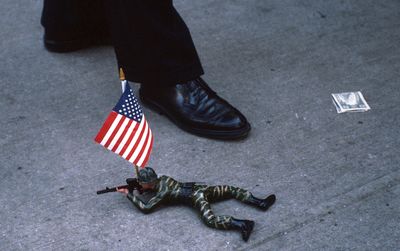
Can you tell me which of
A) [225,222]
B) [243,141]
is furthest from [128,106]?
[243,141]

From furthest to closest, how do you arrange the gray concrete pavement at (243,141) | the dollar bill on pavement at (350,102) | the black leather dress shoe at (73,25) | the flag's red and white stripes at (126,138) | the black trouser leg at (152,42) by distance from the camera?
the black leather dress shoe at (73,25), the dollar bill on pavement at (350,102), the black trouser leg at (152,42), the gray concrete pavement at (243,141), the flag's red and white stripes at (126,138)

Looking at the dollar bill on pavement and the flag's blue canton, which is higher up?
the flag's blue canton

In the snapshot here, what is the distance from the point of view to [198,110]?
304cm

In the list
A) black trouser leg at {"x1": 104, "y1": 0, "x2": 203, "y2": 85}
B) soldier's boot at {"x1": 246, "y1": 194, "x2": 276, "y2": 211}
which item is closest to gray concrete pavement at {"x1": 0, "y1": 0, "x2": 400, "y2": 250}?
soldier's boot at {"x1": 246, "y1": 194, "x2": 276, "y2": 211}

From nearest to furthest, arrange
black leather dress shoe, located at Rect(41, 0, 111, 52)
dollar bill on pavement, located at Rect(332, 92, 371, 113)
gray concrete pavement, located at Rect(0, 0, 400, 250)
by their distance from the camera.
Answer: gray concrete pavement, located at Rect(0, 0, 400, 250) < dollar bill on pavement, located at Rect(332, 92, 371, 113) < black leather dress shoe, located at Rect(41, 0, 111, 52)

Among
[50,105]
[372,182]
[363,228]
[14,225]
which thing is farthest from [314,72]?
[14,225]

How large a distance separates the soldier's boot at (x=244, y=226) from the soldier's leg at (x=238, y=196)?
138mm

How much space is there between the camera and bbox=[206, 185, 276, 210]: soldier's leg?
252cm

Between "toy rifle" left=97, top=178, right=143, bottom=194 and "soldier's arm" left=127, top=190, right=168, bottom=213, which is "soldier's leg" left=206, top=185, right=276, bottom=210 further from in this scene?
"toy rifle" left=97, top=178, right=143, bottom=194

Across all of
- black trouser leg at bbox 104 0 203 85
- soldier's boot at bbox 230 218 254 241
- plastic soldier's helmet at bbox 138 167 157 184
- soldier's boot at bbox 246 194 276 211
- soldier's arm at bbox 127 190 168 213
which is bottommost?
Answer: soldier's arm at bbox 127 190 168 213

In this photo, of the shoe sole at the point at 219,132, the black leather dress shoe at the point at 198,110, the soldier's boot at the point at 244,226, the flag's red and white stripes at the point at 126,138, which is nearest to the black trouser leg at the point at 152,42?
the black leather dress shoe at the point at 198,110

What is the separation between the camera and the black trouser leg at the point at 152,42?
113 inches

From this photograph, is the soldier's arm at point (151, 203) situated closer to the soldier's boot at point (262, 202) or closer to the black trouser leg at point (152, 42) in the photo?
→ the soldier's boot at point (262, 202)

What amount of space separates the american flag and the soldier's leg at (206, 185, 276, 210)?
1.20ft
